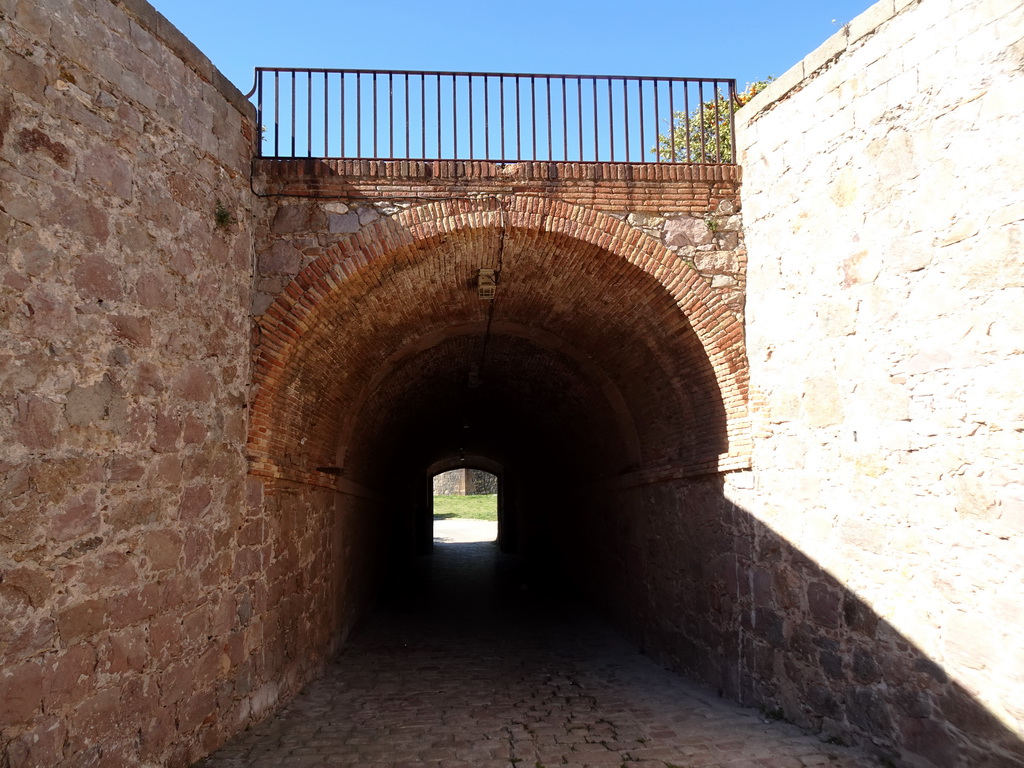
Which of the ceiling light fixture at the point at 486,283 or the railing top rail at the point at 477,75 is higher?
the railing top rail at the point at 477,75

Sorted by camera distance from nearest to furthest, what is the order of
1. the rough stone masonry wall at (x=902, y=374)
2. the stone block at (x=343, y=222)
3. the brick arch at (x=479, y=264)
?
the rough stone masonry wall at (x=902, y=374) → the brick arch at (x=479, y=264) → the stone block at (x=343, y=222)

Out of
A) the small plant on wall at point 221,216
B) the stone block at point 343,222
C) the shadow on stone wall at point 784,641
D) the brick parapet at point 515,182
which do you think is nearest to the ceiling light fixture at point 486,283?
the brick parapet at point 515,182

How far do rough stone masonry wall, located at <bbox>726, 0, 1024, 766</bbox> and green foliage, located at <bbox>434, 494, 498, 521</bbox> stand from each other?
29984 millimetres

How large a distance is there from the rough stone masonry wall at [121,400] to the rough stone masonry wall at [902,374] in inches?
172

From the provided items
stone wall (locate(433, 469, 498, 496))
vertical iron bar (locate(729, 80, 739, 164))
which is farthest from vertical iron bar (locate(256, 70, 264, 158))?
stone wall (locate(433, 469, 498, 496))

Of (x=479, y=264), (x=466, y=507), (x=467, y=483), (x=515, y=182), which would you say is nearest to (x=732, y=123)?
(x=515, y=182)

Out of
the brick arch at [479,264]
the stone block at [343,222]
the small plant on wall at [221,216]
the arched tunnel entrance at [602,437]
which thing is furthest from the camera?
the stone block at [343,222]

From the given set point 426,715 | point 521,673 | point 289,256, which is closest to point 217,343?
point 289,256

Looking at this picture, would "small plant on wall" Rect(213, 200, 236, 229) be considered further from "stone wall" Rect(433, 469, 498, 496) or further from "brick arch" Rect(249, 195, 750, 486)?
"stone wall" Rect(433, 469, 498, 496)

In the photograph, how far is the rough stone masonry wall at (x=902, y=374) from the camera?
4375 mm

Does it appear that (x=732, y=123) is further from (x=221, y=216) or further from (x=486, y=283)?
(x=221, y=216)

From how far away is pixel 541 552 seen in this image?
56.2 ft

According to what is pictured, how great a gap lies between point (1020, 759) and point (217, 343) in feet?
19.4

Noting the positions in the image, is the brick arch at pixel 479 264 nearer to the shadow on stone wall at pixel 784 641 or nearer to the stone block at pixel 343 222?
the stone block at pixel 343 222
